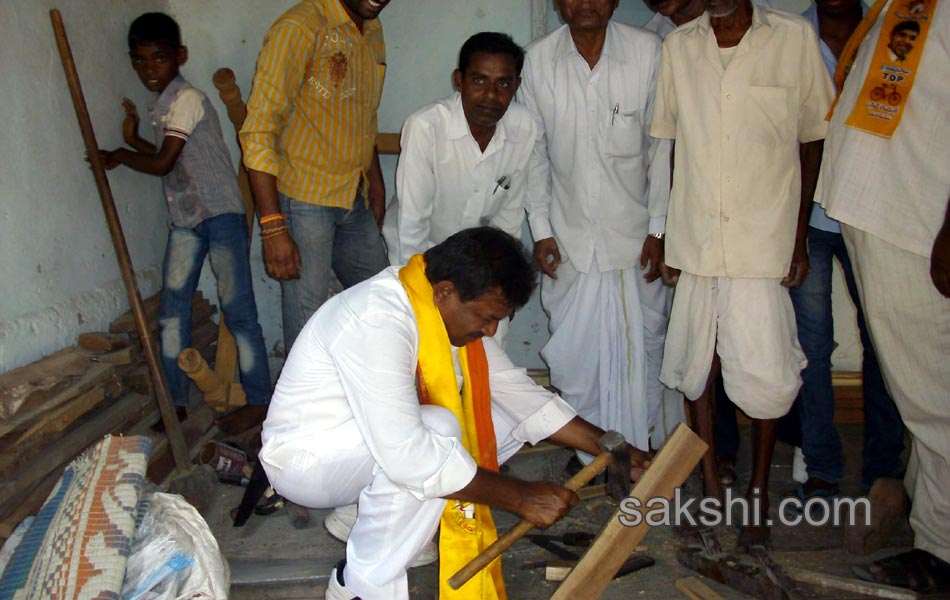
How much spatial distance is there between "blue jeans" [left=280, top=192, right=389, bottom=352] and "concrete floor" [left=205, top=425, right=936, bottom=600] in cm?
83

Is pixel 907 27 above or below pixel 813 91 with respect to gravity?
above

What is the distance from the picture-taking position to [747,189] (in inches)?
113

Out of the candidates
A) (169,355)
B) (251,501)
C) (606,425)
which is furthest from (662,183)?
(169,355)

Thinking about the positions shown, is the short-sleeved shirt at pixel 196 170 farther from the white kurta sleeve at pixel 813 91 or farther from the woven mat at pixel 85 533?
the white kurta sleeve at pixel 813 91

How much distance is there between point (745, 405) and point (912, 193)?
100 centimetres

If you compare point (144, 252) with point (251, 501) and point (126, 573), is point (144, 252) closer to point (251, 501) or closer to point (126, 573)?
point (251, 501)

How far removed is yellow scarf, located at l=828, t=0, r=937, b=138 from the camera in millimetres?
2547

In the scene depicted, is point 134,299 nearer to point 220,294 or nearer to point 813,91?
point 220,294

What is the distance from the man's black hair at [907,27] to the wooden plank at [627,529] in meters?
1.61

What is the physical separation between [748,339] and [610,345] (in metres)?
0.70

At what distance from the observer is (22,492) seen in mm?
2639

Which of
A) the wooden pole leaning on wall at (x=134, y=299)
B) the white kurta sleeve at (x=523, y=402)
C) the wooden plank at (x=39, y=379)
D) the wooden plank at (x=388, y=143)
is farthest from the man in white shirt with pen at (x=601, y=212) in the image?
the wooden plank at (x=39, y=379)

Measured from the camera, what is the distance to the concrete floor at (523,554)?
2.78m

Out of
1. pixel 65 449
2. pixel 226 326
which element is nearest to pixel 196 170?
pixel 226 326
